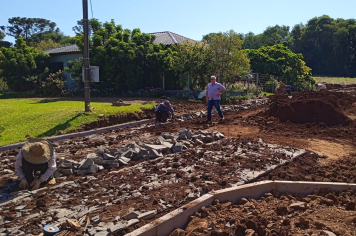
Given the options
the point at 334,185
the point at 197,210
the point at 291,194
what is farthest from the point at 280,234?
the point at 334,185

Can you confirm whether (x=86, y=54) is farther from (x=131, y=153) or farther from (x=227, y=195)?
(x=227, y=195)

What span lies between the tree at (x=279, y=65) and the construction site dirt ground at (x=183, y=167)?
653 inches


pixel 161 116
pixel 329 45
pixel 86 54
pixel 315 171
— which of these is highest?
pixel 329 45

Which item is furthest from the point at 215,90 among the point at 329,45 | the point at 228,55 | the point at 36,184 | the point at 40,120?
the point at 329,45

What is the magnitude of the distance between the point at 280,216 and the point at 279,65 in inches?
1004

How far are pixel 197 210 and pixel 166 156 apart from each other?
8.76 ft

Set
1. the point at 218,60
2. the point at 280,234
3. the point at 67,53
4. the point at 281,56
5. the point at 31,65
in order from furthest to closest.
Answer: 1. the point at 281,56
2. the point at 67,53
3. the point at 31,65
4. the point at 218,60
5. the point at 280,234

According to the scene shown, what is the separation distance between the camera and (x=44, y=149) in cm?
560

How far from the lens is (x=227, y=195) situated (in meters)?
5.16

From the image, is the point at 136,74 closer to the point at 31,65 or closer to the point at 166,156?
the point at 31,65

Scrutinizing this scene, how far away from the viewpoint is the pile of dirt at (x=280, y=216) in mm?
4152

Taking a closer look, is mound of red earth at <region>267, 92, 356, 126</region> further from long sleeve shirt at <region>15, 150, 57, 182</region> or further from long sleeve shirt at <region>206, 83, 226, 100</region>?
long sleeve shirt at <region>15, 150, 57, 182</region>

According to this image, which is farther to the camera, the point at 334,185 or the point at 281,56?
the point at 281,56

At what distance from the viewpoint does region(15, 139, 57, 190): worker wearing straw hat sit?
18.0 ft
